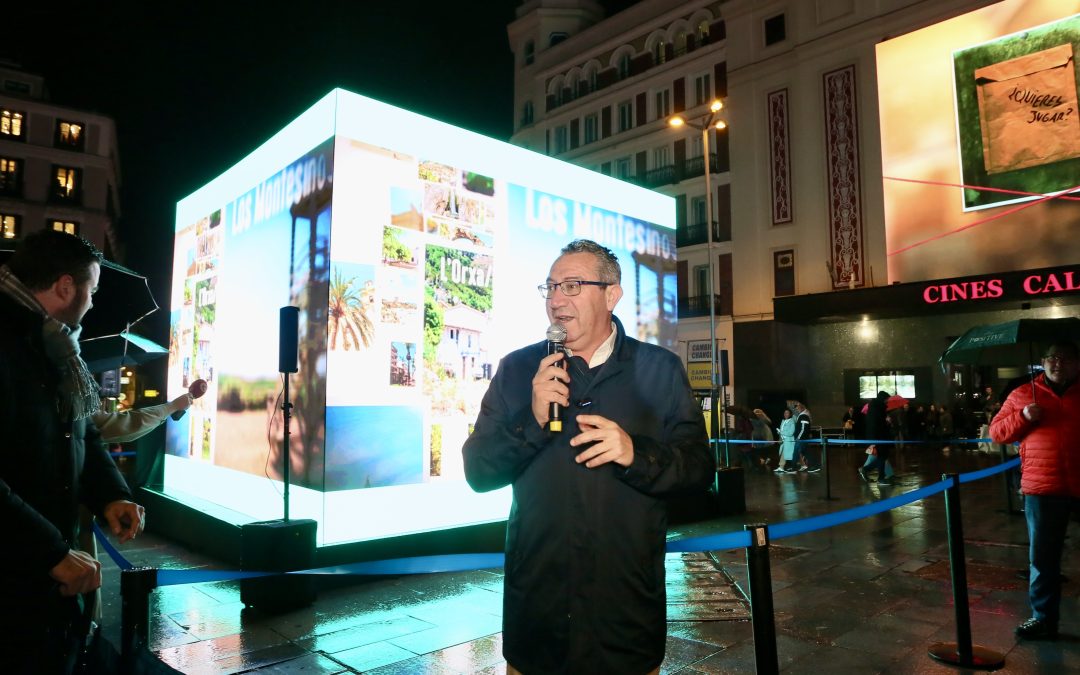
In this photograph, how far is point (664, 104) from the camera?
29.3 meters

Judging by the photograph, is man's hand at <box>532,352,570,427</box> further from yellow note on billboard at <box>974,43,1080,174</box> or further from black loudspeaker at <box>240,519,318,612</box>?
yellow note on billboard at <box>974,43,1080,174</box>

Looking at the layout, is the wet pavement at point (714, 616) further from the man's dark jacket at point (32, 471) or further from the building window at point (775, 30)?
the building window at point (775, 30)

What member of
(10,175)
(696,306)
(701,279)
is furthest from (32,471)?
(10,175)

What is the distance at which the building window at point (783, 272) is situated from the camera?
23625mm

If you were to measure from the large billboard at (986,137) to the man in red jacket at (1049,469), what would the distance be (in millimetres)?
16368

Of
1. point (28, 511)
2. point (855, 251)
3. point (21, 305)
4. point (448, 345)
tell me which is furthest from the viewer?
point (855, 251)

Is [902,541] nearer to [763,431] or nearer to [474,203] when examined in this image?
[474,203]

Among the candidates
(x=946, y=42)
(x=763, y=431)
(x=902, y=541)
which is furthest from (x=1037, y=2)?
(x=902, y=541)

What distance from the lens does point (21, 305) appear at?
7.07 feet

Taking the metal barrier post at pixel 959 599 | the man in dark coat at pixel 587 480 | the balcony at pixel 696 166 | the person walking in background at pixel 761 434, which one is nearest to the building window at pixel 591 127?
the balcony at pixel 696 166

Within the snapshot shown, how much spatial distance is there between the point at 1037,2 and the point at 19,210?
163ft

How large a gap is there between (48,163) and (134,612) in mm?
49898

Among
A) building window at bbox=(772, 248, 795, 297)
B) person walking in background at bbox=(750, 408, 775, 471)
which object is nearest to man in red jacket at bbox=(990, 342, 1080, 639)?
person walking in background at bbox=(750, 408, 775, 471)

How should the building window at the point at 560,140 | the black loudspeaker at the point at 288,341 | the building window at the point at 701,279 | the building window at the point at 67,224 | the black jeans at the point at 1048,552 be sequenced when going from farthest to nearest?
the building window at the point at 67,224 < the building window at the point at 560,140 < the building window at the point at 701,279 < the black loudspeaker at the point at 288,341 < the black jeans at the point at 1048,552
